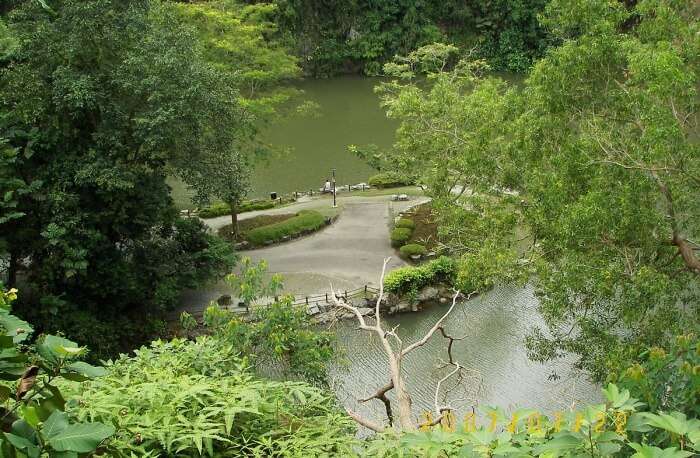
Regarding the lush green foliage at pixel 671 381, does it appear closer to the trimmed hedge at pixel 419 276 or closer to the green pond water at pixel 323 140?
the trimmed hedge at pixel 419 276

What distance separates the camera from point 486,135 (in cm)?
1197

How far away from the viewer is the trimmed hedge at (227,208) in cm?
2000

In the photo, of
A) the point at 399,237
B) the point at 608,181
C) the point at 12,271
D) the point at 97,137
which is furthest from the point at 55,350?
the point at 399,237

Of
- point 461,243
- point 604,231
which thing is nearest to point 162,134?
point 461,243

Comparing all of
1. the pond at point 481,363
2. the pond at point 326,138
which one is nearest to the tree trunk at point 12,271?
the pond at point 481,363

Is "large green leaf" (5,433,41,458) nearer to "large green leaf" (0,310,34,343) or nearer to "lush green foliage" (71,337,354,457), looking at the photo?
"large green leaf" (0,310,34,343)

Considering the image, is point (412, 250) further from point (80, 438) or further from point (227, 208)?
point (80, 438)

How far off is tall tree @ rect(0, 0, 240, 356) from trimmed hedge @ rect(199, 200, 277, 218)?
5792 millimetres

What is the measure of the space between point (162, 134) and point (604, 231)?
772cm

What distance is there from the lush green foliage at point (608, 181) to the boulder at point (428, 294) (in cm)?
467

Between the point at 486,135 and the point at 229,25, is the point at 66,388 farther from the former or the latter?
the point at 229,25

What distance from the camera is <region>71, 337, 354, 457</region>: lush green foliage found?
4.22m

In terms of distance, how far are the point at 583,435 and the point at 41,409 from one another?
2269 millimetres

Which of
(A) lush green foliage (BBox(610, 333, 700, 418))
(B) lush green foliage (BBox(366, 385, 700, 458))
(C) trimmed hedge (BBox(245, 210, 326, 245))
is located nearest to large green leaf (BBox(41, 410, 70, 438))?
(B) lush green foliage (BBox(366, 385, 700, 458))
